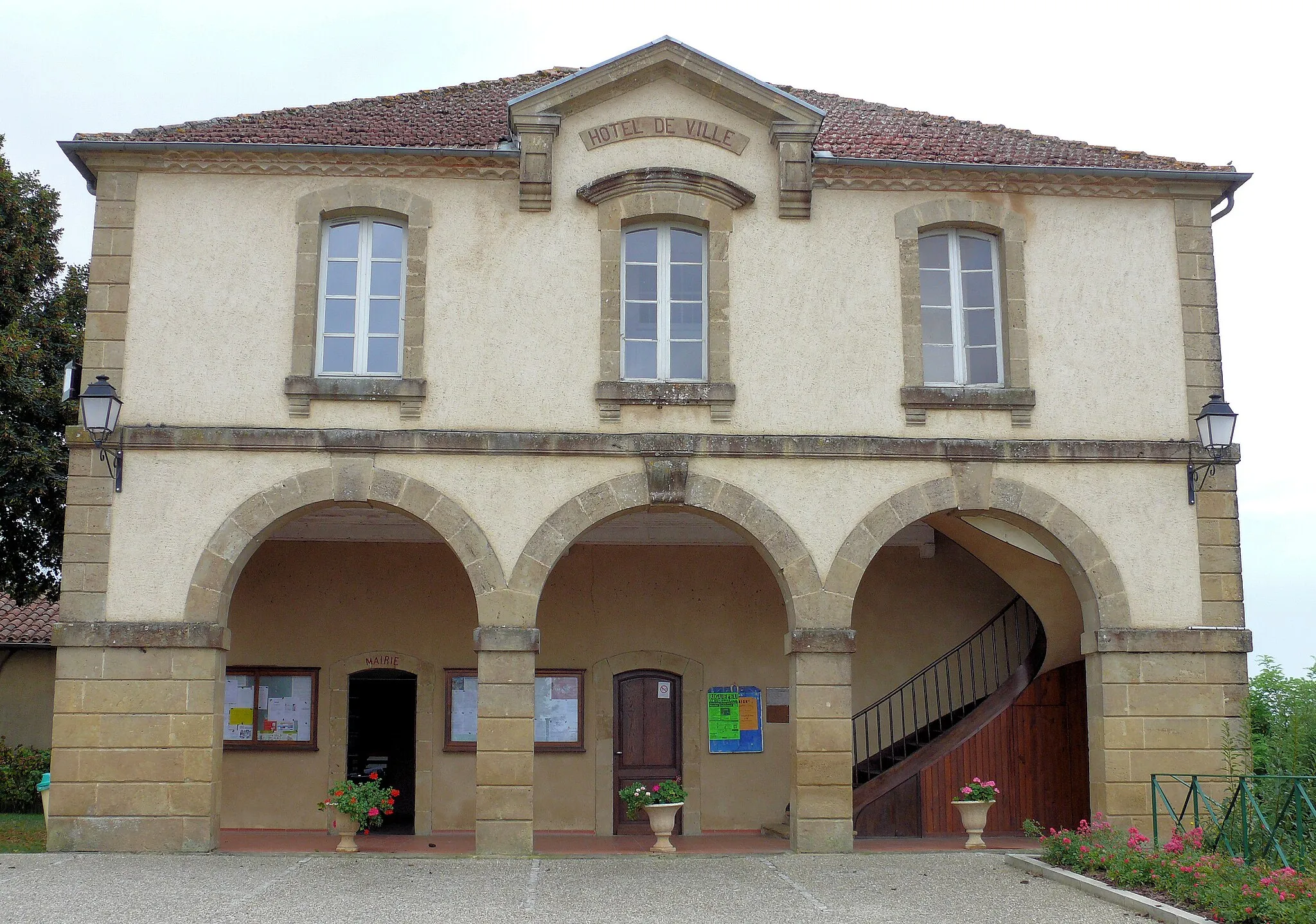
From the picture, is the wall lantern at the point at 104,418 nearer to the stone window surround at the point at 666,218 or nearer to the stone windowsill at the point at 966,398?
the stone window surround at the point at 666,218

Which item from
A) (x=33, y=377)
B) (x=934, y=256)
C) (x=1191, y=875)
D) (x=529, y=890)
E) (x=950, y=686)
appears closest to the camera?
(x=1191, y=875)

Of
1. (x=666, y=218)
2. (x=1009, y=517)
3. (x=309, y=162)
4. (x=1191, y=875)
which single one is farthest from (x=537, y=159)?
(x=1191, y=875)

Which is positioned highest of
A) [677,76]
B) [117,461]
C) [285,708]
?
[677,76]

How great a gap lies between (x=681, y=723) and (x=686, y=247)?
203 inches

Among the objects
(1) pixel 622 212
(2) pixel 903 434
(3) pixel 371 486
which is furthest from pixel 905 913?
(1) pixel 622 212

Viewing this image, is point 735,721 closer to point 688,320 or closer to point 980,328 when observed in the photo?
point 688,320

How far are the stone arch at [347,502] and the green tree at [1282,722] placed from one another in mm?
6409

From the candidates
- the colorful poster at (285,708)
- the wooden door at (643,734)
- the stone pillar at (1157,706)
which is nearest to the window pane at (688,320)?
the wooden door at (643,734)

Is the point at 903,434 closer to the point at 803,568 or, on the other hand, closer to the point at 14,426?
the point at 803,568

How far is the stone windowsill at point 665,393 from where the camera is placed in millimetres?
11281

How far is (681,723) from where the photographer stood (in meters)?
13.9

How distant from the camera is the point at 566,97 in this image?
11.6 m

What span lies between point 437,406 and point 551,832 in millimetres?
4918

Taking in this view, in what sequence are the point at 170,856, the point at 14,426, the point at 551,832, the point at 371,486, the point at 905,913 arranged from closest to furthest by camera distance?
the point at 905,913, the point at 170,856, the point at 371,486, the point at 551,832, the point at 14,426
